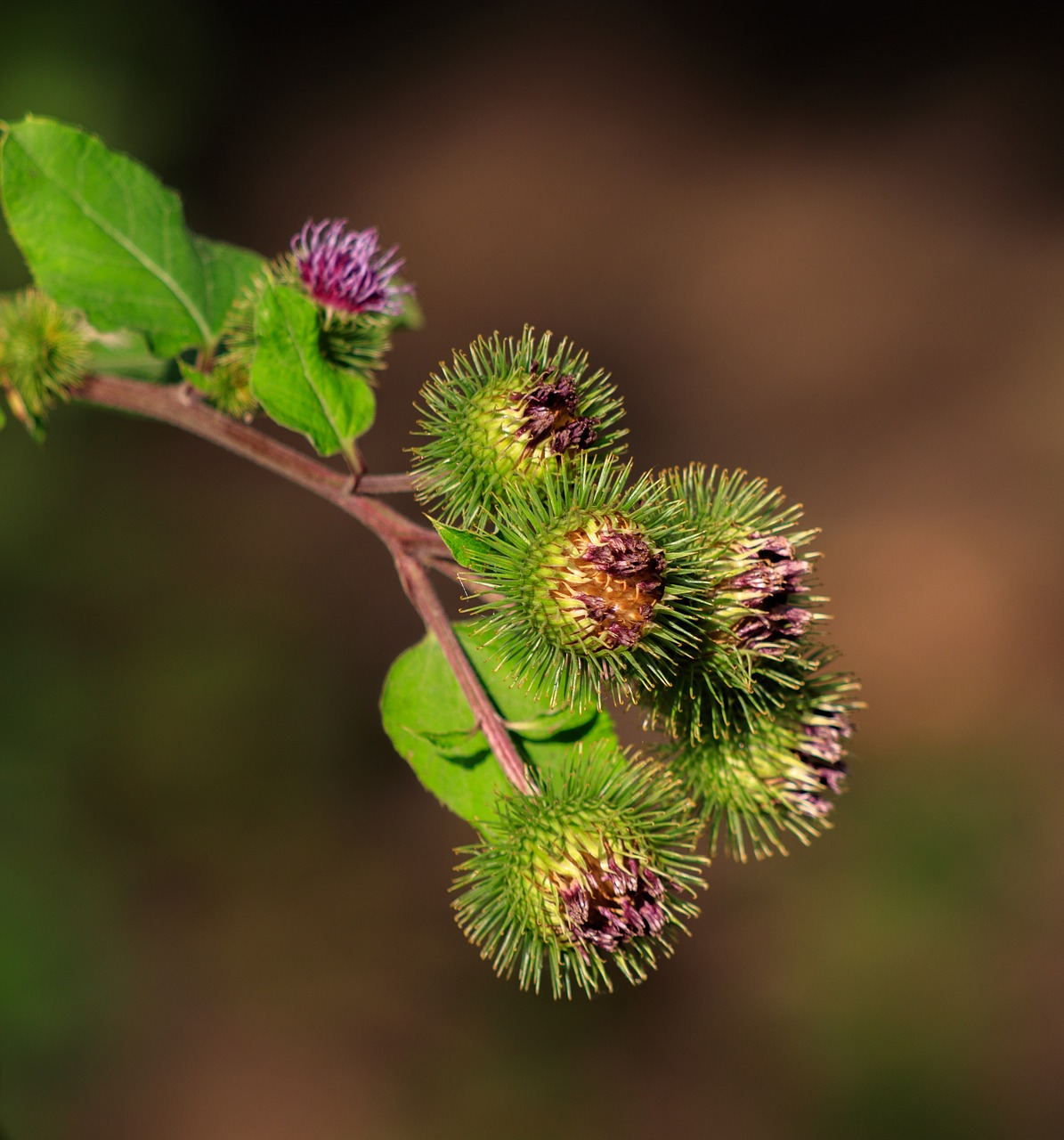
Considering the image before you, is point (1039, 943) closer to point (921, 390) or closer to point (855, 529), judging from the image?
point (855, 529)

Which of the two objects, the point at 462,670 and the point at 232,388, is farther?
the point at 232,388

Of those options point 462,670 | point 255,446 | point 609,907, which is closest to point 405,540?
point 462,670

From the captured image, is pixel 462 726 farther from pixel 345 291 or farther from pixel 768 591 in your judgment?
pixel 345 291

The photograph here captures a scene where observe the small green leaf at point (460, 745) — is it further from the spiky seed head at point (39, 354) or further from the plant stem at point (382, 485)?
the spiky seed head at point (39, 354)

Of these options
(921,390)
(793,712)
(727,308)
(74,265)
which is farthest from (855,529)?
(74,265)

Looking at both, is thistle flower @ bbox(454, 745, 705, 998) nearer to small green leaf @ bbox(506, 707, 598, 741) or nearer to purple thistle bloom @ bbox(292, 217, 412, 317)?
small green leaf @ bbox(506, 707, 598, 741)

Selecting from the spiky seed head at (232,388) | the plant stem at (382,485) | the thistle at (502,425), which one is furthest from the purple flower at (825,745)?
the spiky seed head at (232,388)
